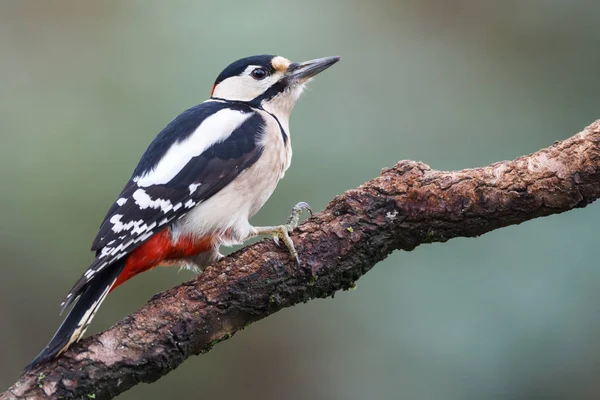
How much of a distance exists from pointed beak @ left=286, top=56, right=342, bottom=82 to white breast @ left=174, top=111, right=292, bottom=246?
1.24ft

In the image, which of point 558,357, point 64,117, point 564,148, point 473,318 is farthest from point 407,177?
point 64,117

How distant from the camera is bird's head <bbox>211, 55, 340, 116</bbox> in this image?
10.2ft

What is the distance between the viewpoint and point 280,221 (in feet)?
11.9

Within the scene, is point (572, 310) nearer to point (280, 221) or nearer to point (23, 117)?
point (280, 221)

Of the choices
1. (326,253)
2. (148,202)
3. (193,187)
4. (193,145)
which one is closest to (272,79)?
(193,145)

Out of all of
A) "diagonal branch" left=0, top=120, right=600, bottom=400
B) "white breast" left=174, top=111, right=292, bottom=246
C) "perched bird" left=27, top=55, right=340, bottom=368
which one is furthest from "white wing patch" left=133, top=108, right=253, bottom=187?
"diagonal branch" left=0, top=120, right=600, bottom=400

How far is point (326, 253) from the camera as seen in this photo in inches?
87.5

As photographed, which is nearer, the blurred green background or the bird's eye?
the bird's eye

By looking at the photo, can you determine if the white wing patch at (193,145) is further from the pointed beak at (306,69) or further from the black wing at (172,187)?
the pointed beak at (306,69)

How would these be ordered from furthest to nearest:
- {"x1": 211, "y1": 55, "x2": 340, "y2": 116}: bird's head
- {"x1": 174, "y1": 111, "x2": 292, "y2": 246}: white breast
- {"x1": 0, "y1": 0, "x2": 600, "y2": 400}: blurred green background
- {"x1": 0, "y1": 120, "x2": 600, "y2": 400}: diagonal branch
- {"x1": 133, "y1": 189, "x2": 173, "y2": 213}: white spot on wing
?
{"x1": 0, "y1": 0, "x2": 600, "y2": 400}: blurred green background → {"x1": 211, "y1": 55, "x2": 340, "y2": 116}: bird's head → {"x1": 174, "y1": 111, "x2": 292, "y2": 246}: white breast → {"x1": 133, "y1": 189, "x2": 173, "y2": 213}: white spot on wing → {"x1": 0, "y1": 120, "x2": 600, "y2": 400}: diagonal branch

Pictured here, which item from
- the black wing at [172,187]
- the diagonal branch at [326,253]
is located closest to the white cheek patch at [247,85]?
the black wing at [172,187]

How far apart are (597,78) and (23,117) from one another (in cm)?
322

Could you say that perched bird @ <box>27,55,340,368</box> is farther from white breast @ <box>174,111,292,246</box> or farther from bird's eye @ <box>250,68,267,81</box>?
bird's eye @ <box>250,68,267,81</box>

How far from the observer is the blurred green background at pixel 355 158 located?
325cm
